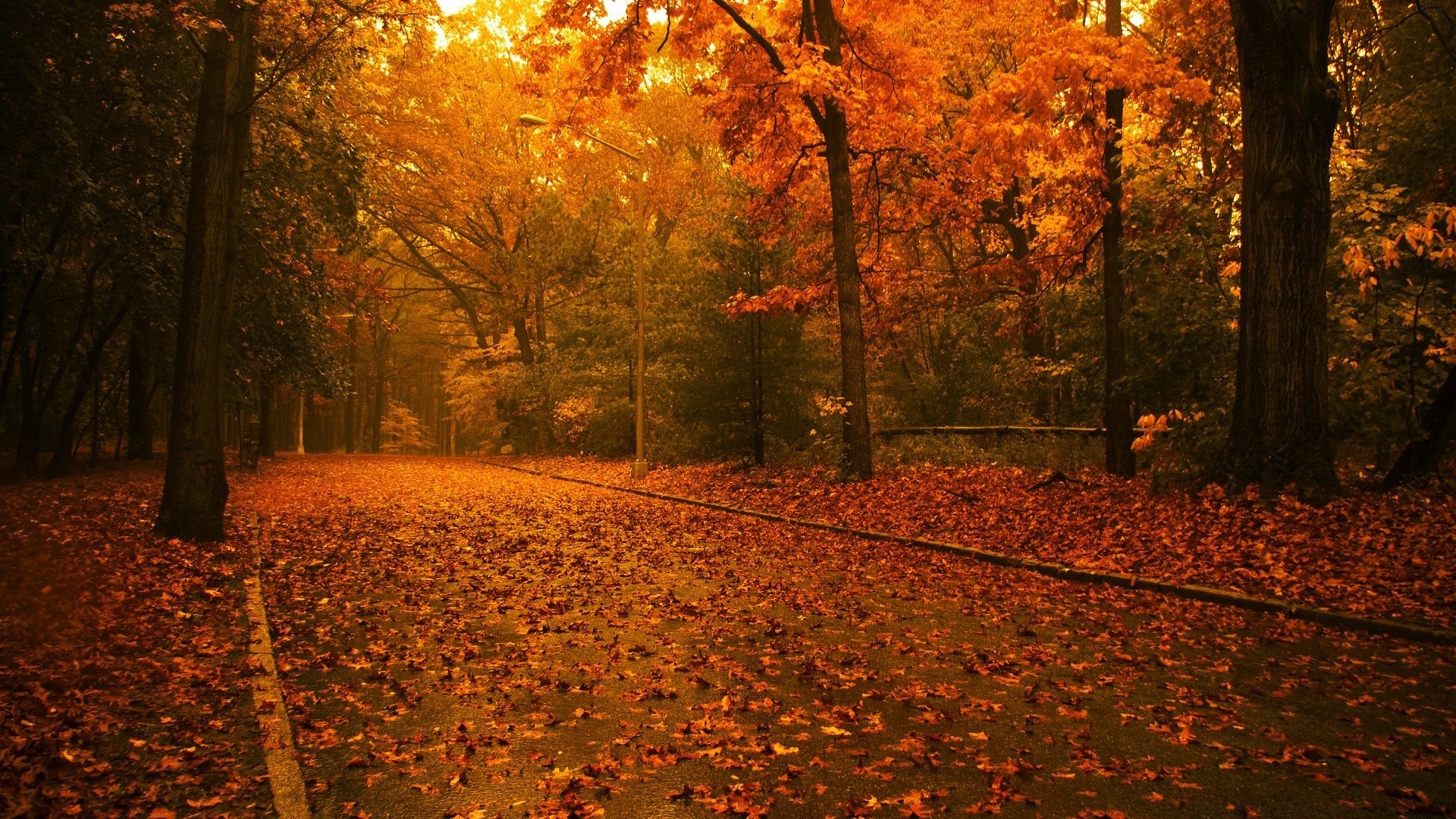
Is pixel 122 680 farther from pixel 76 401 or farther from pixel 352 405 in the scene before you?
pixel 352 405

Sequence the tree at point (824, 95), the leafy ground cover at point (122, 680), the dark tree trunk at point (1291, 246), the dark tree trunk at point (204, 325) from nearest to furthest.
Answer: the leafy ground cover at point (122, 680), the dark tree trunk at point (1291, 246), the dark tree trunk at point (204, 325), the tree at point (824, 95)

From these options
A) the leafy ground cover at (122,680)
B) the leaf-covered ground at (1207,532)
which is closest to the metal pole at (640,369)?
the leaf-covered ground at (1207,532)

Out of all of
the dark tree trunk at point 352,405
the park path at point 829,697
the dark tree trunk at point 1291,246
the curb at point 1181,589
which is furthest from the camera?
the dark tree trunk at point 352,405

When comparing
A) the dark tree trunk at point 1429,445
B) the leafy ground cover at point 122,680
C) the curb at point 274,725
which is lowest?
the curb at point 274,725

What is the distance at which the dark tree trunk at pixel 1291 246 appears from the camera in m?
9.59

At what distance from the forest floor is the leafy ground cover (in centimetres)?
3

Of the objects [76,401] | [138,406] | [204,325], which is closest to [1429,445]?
[204,325]

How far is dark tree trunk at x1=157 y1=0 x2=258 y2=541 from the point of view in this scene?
10.3 metres

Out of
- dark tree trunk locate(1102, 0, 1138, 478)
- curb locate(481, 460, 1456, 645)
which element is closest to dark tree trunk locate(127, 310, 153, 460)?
curb locate(481, 460, 1456, 645)

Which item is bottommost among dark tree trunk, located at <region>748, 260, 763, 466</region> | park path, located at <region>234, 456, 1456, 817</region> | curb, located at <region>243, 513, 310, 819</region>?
park path, located at <region>234, 456, 1456, 817</region>

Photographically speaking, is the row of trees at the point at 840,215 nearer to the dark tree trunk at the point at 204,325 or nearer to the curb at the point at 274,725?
the dark tree trunk at the point at 204,325

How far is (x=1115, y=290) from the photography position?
14234 mm

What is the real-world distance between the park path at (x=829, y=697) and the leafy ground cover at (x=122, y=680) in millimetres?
428

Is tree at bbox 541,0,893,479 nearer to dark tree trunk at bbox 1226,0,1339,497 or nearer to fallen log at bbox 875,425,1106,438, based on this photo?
fallen log at bbox 875,425,1106,438
